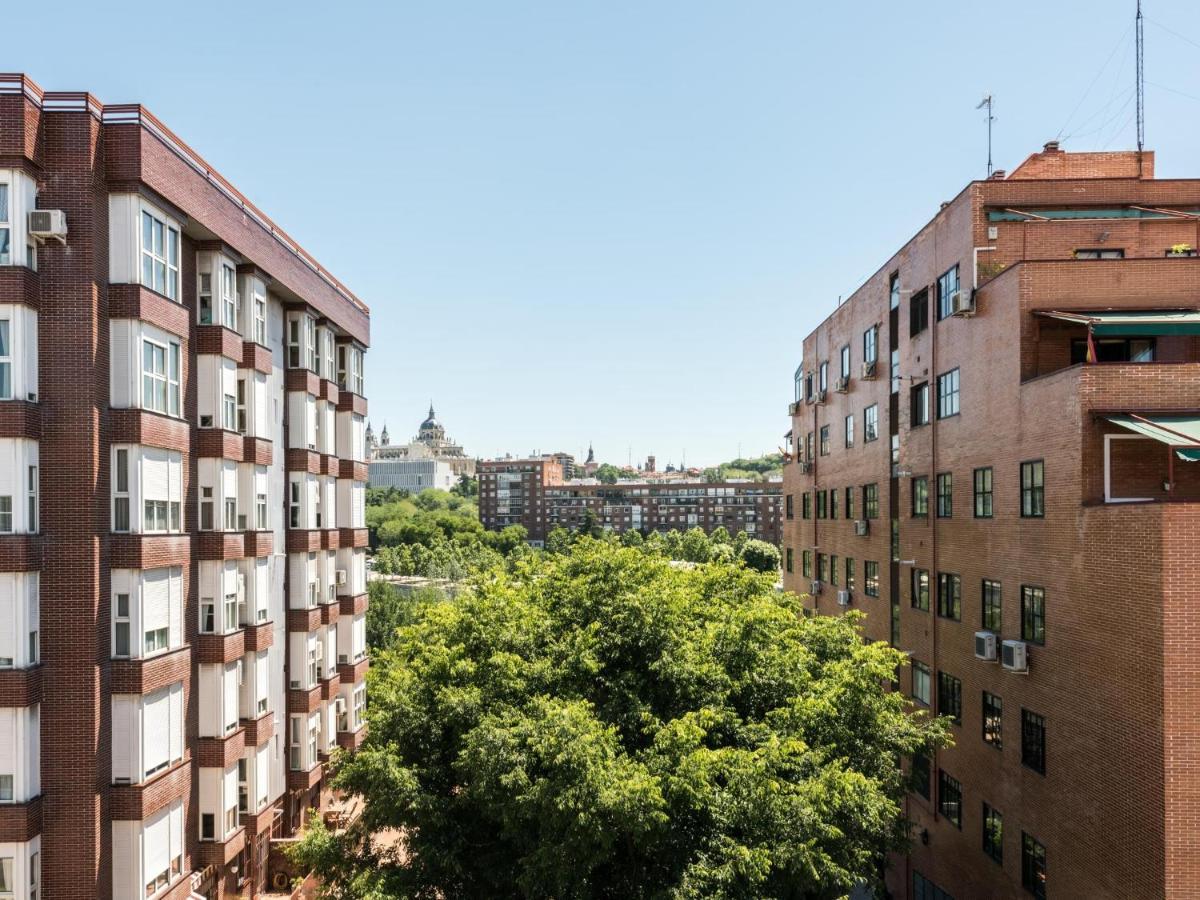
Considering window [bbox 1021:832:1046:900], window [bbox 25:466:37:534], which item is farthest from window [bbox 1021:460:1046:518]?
window [bbox 25:466:37:534]

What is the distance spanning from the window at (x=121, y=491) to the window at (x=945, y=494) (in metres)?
22.0

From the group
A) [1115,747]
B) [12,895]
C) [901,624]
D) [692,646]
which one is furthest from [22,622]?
[901,624]

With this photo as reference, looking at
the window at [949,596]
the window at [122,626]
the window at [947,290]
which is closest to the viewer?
the window at [122,626]

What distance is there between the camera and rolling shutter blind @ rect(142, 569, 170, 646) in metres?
18.3

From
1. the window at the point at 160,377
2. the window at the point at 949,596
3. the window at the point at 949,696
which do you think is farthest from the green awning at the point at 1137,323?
the window at the point at 160,377

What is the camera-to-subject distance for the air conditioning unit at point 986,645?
20.4 meters

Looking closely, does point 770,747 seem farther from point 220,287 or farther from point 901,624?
point 220,287

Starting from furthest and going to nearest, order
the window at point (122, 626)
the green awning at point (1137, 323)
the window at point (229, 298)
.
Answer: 1. the window at point (229, 298)
2. the window at point (122, 626)
3. the green awning at point (1137, 323)

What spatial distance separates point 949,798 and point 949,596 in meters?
6.10

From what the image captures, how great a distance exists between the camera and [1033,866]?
1908 cm

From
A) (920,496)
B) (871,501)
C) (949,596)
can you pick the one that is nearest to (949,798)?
(949,596)

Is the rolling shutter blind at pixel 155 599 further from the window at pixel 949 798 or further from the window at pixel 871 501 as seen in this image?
the window at pixel 871 501

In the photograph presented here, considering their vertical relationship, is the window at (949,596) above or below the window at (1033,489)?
below

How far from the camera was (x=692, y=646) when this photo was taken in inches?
694
